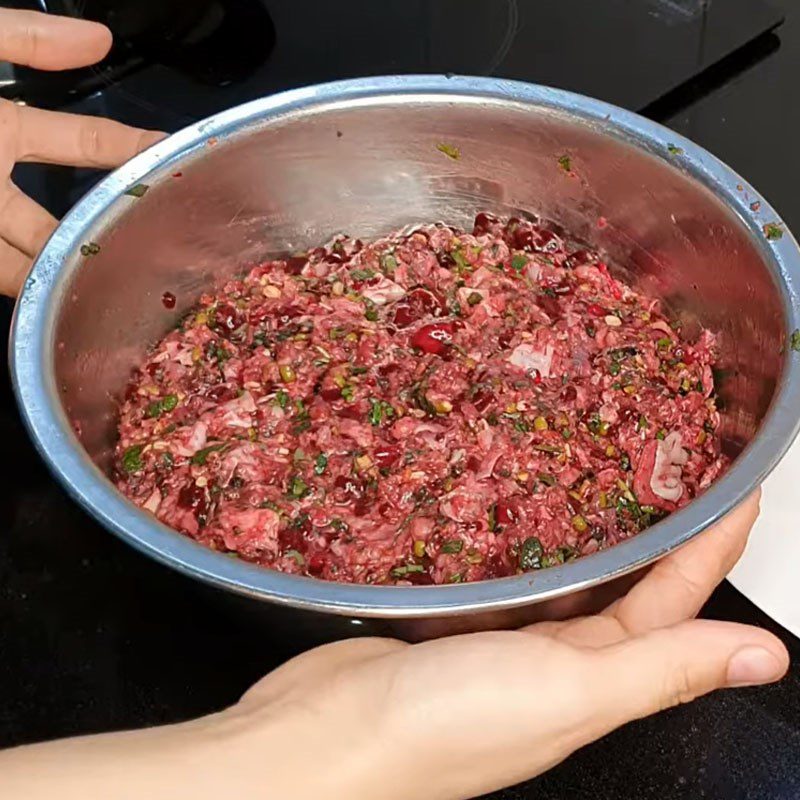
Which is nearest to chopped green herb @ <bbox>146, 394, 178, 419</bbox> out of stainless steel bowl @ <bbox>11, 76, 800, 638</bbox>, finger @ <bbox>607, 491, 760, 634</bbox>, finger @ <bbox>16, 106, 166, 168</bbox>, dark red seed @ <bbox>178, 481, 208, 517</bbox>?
stainless steel bowl @ <bbox>11, 76, 800, 638</bbox>

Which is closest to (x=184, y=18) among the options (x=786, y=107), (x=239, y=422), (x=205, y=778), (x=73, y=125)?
(x=73, y=125)

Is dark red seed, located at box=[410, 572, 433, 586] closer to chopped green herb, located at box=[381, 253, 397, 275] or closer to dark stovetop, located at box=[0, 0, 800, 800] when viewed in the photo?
dark stovetop, located at box=[0, 0, 800, 800]

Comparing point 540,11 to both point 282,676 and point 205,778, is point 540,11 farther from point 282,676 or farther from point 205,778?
point 205,778

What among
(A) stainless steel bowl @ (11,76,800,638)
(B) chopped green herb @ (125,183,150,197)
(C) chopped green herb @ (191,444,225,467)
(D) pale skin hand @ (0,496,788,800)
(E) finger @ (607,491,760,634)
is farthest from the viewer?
(B) chopped green herb @ (125,183,150,197)

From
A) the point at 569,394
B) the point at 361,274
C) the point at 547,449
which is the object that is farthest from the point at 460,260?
the point at 547,449

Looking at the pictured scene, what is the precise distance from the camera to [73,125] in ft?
8.39

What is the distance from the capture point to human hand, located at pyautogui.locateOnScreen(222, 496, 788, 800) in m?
1.48

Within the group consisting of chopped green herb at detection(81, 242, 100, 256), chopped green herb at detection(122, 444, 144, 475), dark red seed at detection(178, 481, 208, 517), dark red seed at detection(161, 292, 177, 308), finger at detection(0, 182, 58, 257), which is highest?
chopped green herb at detection(81, 242, 100, 256)

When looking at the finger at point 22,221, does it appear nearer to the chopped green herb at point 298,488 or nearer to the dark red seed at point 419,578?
the chopped green herb at point 298,488

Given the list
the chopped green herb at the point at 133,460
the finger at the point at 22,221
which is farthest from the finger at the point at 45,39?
→ the chopped green herb at the point at 133,460

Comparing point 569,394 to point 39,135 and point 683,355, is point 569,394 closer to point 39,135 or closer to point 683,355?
point 683,355

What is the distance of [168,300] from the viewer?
2568 millimetres

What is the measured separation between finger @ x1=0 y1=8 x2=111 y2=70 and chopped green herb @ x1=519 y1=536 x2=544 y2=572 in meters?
1.69

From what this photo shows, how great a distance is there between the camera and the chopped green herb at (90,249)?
2.20m
